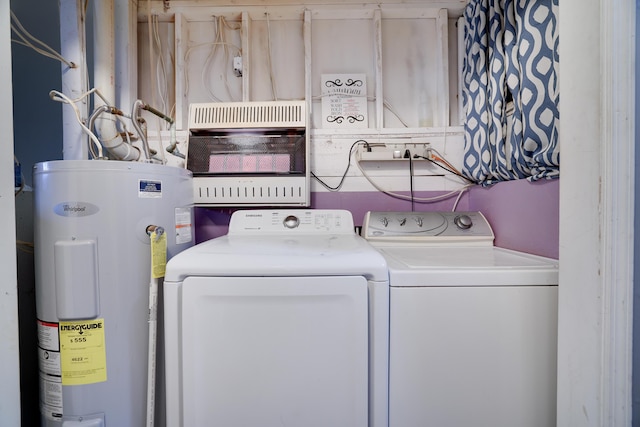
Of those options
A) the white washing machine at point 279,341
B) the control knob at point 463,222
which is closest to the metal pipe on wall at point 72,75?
the white washing machine at point 279,341

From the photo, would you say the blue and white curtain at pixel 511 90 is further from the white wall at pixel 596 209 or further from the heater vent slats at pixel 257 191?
the heater vent slats at pixel 257 191

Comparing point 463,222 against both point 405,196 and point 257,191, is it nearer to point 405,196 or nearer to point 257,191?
point 405,196

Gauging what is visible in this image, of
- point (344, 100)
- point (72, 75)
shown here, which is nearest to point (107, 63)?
point (72, 75)

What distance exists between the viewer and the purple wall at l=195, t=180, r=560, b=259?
3.52 feet

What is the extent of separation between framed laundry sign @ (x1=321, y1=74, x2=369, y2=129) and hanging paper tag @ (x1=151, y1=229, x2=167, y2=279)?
1.10m

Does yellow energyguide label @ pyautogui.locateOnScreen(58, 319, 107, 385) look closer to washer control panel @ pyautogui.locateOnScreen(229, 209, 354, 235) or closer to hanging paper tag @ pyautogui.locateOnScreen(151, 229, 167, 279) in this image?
hanging paper tag @ pyautogui.locateOnScreen(151, 229, 167, 279)

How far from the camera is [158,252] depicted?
1003 mm

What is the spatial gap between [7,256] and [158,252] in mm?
356

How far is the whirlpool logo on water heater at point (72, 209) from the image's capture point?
0.91 meters

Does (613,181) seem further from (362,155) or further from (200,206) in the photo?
(200,206)

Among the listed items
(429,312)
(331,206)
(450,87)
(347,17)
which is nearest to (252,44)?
(347,17)

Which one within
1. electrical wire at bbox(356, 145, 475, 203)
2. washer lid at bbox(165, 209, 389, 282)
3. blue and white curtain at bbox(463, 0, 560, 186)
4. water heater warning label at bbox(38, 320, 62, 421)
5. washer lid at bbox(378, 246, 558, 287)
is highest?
blue and white curtain at bbox(463, 0, 560, 186)

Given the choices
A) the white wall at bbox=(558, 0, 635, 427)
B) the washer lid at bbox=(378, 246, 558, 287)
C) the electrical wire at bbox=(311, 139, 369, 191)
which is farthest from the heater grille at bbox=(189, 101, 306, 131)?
the white wall at bbox=(558, 0, 635, 427)

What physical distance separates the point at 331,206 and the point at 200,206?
72 cm
